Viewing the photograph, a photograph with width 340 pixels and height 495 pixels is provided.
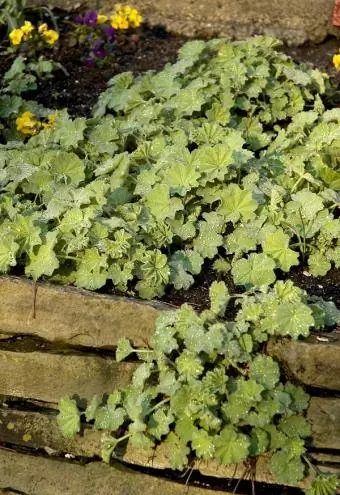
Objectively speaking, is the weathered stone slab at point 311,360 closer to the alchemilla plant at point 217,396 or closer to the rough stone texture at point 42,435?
the alchemilla plant at point 217,396

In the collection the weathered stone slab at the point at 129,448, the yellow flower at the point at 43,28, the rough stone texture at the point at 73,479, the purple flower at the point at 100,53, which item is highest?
the yellow flower at the point at 43,28

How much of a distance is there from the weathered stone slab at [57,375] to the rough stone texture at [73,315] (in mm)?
73

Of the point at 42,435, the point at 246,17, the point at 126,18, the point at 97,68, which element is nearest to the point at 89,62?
the point at 97,68

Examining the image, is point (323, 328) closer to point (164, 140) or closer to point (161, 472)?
point (161, 472)

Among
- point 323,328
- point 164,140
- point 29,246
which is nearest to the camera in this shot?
point 323,328

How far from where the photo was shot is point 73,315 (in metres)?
2.80

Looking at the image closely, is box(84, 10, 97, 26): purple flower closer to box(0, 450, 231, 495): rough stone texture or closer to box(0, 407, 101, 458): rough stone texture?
box(0, 407, 101, 458): rough stone texture

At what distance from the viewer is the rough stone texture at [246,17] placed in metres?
4.65

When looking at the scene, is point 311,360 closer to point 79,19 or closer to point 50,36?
point 50,36

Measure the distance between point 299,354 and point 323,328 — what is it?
0.17m

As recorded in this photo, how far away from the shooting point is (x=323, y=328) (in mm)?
2711

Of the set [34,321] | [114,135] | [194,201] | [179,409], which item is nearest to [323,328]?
[179,409]

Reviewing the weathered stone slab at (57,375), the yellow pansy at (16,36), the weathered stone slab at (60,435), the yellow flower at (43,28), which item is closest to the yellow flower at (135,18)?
the yellow flower at (43,28)

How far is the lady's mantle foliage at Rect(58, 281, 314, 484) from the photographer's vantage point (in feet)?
8.23
